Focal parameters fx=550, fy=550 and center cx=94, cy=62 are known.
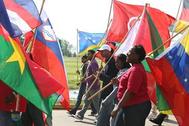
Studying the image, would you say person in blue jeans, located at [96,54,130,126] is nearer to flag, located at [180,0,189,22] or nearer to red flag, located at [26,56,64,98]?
red flag, located at [26,56,64,98]

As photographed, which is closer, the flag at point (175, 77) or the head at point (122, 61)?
the flag at point (175, 77)

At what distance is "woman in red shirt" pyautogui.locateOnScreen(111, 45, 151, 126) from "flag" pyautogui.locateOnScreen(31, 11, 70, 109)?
1853 mm

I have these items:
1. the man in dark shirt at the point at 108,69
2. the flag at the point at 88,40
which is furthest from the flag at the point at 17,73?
the flag at the point at 88,40

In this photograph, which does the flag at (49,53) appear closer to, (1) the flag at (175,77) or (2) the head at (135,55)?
(1) the flag at (175,77)

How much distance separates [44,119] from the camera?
7734 millimetres

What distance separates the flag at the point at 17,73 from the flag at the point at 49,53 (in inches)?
63.4

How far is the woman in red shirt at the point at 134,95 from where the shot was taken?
668 cm

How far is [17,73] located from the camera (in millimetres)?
6715

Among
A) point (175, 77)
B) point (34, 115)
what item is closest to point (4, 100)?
point (34, 115)

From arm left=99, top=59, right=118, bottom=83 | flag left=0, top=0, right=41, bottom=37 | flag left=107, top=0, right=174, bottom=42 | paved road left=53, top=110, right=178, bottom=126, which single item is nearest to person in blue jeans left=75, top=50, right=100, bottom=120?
paved road left=53, top=110, right=178, bottom=126

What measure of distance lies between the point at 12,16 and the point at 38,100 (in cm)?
172

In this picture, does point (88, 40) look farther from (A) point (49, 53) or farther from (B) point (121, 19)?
(A) point (49, 53)

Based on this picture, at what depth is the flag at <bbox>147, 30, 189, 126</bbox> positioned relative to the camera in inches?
285

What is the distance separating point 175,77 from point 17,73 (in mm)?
2131
